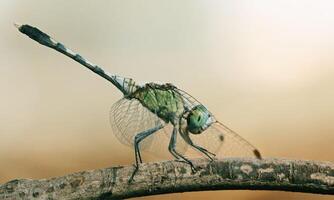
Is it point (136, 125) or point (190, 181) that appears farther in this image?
point (136, 125)

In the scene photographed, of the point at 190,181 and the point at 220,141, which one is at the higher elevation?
the point at 220,141

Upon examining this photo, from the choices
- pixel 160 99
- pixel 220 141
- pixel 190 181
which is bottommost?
pixel 190 181

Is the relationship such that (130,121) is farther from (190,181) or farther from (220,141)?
(190,181)

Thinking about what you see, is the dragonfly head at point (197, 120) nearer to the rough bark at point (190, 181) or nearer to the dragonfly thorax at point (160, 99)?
the dragonfly thorax at point (160, 99)

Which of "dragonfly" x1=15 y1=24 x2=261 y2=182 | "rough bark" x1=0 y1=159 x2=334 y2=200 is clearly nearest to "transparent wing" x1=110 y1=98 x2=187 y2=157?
"dragonfly" x1=15 y1=24 x2=261 y2=182

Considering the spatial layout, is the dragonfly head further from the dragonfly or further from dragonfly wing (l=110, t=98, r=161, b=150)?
dragonfly wing (l=110, t=98, r=161, b=150)

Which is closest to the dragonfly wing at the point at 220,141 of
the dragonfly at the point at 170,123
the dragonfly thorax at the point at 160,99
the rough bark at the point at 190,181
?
the dragonfly at the point at 170,123

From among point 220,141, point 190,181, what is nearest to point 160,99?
point 220,141
